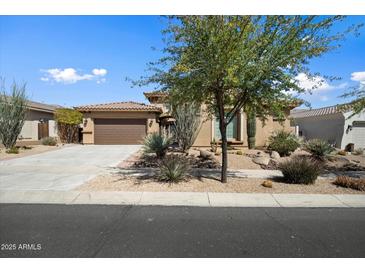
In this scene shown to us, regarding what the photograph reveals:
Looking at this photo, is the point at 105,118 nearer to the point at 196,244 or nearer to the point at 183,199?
the point at 183,199

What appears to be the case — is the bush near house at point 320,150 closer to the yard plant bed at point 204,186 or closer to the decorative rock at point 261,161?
the decorative rock at point 261,161

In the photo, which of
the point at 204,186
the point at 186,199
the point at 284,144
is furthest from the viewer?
the point at 284,144

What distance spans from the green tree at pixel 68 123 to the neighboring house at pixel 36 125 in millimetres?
1213

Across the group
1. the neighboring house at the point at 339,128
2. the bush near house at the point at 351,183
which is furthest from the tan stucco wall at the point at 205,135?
the bush near house at the point at 351,183

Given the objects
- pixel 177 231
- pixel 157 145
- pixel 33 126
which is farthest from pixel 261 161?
pixel 33 126

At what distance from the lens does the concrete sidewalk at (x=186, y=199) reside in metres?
6.27

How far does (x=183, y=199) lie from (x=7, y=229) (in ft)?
12.4

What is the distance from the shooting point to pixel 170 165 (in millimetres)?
8320

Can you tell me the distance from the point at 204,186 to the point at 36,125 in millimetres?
21458

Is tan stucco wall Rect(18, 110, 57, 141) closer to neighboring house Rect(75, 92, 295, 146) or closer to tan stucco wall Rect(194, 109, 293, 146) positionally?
neighboring house Rect(75, 92, 295, 146)

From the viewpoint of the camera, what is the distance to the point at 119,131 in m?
22.2

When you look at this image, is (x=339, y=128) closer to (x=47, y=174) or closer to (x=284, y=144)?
(x=284, y=144)

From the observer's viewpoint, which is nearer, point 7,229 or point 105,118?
point 7,229

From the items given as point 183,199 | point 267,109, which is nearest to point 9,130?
point 183,199
